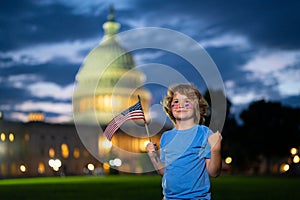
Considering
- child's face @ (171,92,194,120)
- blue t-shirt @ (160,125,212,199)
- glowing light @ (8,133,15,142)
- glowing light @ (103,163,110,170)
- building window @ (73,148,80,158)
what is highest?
glowing light @ (8,133,15,142)

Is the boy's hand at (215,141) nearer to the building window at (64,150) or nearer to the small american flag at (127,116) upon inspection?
the small american flag at (127,116)

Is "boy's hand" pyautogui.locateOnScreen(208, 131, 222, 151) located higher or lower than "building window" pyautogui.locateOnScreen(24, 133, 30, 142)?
lower

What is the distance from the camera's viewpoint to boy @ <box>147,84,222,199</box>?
18.8 feet

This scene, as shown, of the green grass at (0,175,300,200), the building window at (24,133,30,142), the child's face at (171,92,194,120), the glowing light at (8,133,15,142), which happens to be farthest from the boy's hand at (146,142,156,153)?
the building window at (24,133,30,142)

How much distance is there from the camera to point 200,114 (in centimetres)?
609

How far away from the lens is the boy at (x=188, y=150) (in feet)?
18.8

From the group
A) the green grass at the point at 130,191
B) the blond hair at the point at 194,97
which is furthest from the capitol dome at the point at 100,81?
the blond hair at the point at 194,97

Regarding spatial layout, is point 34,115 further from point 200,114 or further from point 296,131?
point 200,114

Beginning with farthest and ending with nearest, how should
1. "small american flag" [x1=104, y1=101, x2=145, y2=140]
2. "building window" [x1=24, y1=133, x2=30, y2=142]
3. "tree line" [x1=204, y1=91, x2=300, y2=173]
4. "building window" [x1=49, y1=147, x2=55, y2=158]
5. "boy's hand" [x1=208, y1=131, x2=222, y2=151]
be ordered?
"building window" [x1=49, y1=147, x2=55, y2=158]
"building window" [x1=24, y1=133, x2=30, y2=142]
"tree line" [x1=204, y1=91, x2=300, y2=173]
"small american flag" [x1=104, y1=101, x2=145, y2=140]
"boy's hand" [x1=208, y1=131, x2=222, y2=151]

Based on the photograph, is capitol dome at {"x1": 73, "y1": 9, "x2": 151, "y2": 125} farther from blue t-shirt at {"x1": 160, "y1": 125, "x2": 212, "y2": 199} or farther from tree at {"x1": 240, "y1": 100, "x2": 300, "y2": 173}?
blue t-shirt at {"x1": 160, "y1": 125, "x2": 212, "y2": 199}

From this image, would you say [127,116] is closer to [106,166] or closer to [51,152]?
[51,152]

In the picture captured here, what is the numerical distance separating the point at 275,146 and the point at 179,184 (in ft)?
254

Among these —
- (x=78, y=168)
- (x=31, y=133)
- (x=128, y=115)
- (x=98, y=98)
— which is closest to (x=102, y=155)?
(x=78, y=168)

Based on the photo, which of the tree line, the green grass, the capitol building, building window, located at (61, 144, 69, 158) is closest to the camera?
the green grass
